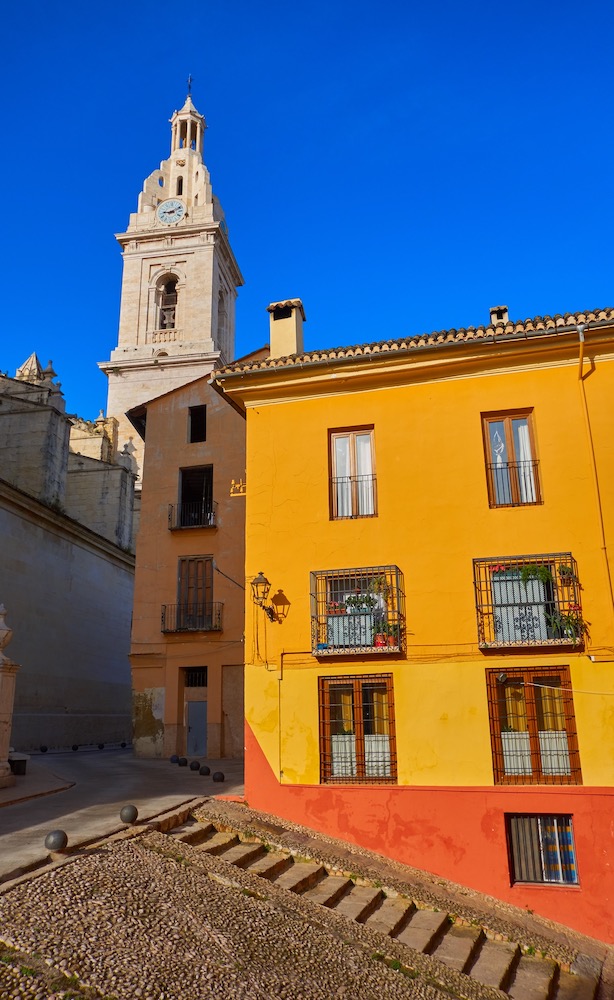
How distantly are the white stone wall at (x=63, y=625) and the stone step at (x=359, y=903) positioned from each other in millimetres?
17173

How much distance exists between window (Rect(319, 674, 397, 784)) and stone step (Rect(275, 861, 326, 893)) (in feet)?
5.43

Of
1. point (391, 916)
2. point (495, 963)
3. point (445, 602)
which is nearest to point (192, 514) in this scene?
point (445, 602)

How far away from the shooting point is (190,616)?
69.5 ft

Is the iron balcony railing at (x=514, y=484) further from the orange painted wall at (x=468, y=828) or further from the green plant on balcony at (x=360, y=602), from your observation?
the orange painted wall at (x=468, y=828)

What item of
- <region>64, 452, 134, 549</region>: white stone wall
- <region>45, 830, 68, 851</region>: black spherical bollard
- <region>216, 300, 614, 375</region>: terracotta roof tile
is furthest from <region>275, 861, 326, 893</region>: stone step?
Answer: <region>64, 452, 134, 549</region>: white stone wall

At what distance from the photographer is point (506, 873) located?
1058cm

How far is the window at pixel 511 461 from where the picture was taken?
12305 mm

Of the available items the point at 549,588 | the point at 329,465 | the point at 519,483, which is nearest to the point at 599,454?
the point at 519,483

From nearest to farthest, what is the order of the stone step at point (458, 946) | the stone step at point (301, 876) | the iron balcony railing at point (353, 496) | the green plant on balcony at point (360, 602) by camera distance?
the stone step at point (458, 946), the stone step at point (301, 876), the green plant on balcony at point (360, 602), the iron balcony railing at point (353, 496)

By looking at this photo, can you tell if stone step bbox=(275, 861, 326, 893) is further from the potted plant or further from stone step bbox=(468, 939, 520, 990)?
the potted plant

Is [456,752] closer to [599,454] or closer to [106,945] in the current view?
[599,454]

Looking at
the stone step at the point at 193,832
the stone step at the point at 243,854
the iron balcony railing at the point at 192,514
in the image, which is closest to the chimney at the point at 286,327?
the iron balcony railing at the point at 192,514

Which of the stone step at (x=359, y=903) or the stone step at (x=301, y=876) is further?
the stone step at (x=301, y=876)

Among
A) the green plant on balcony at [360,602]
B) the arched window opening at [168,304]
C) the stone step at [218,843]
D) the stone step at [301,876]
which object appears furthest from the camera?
the arched window opening at [168,304]
